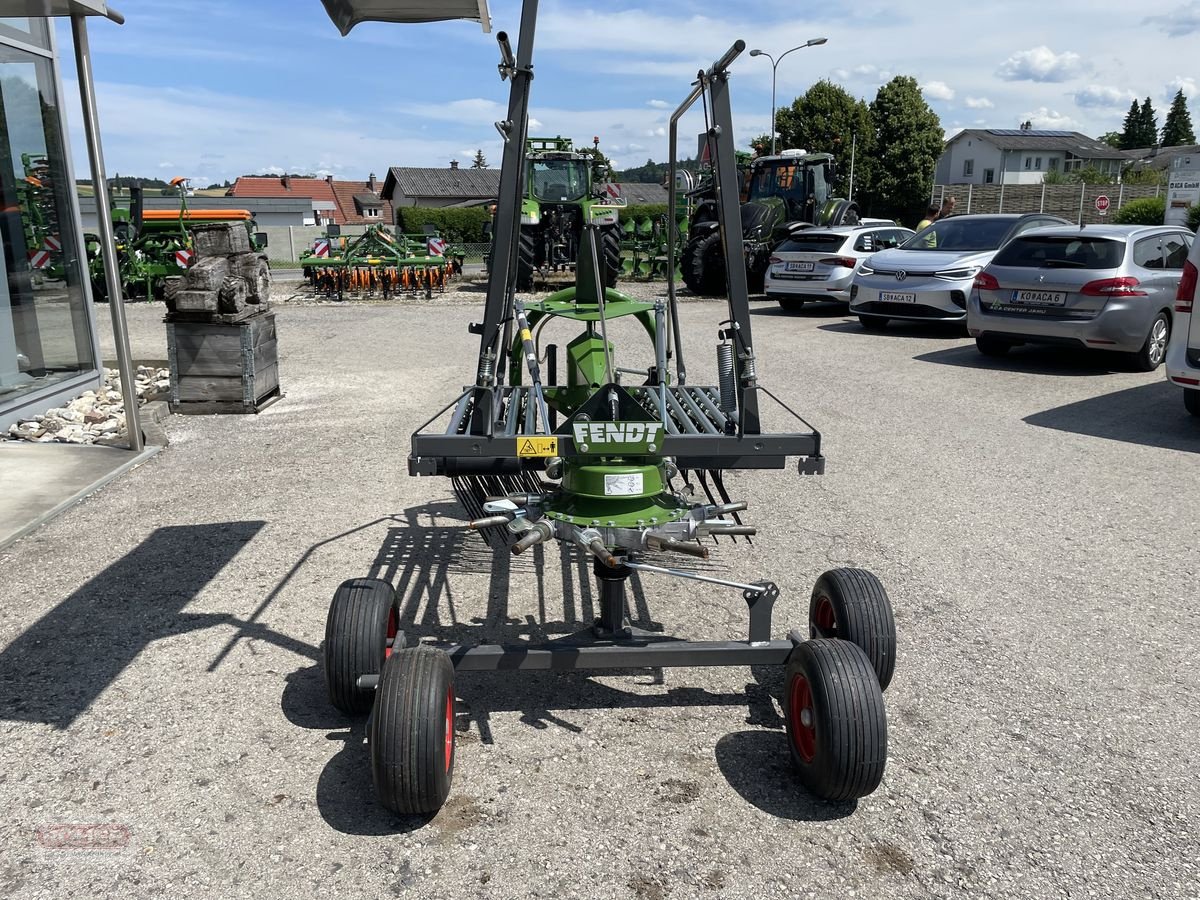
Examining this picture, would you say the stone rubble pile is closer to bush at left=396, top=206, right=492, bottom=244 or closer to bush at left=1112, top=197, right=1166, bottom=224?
bush at left=1112, top=197, right=1166, bottom=224

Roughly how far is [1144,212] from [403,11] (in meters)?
35.7

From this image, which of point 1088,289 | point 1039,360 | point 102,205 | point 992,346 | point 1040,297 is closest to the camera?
point 102,205

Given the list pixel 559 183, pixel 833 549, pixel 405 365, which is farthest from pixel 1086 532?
pixel 559 183

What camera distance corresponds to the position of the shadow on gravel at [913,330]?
1309 cm

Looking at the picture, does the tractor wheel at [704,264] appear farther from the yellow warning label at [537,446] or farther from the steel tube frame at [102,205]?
the yellow warning label at [537,446]

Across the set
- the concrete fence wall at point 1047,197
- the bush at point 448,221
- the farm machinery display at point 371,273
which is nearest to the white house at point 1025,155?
the concrete fence wall at point 1047,197

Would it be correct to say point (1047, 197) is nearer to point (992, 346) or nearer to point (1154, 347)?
point (992, 346)

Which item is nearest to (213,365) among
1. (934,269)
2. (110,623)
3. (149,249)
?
(110,623)

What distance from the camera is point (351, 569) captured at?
16.0 ft

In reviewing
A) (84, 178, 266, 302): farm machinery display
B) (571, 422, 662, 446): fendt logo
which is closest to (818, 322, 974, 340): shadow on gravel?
(571, 422, 662, 446): fendt logo

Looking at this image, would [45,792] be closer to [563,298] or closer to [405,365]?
[563,298]

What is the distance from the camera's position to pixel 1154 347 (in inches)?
395

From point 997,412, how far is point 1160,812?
605 centimetres

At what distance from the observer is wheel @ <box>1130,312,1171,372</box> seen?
9.88 meters
